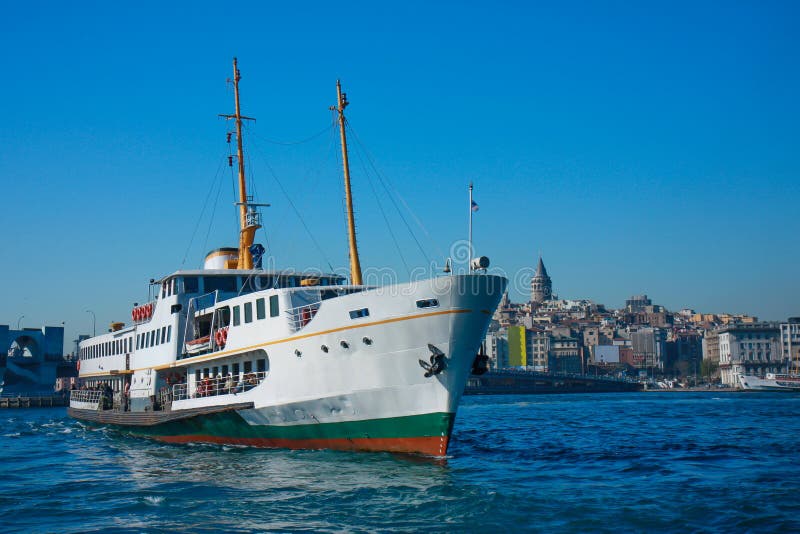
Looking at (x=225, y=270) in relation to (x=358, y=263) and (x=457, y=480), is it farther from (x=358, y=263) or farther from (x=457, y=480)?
(x=457, y=480)

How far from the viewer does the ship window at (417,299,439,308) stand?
22.5m

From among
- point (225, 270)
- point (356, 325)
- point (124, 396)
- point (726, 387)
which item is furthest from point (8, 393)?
point (726, 387)

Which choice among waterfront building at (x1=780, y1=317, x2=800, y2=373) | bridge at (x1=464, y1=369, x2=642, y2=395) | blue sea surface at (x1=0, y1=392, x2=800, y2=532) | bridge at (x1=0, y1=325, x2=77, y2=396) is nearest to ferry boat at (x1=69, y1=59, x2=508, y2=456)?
blue sea surface at (x1=0, y1=392, x2=800, y2=532)

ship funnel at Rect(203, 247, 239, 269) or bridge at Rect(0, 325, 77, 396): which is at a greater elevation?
ship funnel at Rect(203, 247, 239, 269)

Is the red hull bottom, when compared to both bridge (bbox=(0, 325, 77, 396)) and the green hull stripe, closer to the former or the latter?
the green hull stripe

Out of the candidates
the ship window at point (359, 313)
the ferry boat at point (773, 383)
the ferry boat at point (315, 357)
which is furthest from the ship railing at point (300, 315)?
the ferry boat at point (773, 383)

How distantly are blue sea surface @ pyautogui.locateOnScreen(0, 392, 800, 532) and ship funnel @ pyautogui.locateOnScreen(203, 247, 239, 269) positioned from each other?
29.7ft

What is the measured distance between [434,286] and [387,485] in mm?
5942

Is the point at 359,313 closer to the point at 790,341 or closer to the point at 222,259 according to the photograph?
the point at 222,259

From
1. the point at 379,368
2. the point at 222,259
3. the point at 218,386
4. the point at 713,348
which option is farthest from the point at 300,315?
the point at 713,348

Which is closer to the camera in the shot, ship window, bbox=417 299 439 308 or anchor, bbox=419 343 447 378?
anchor, bbox=419 343 447 378

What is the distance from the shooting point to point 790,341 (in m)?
166

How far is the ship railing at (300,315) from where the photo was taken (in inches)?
997

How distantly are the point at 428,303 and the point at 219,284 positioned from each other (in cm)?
1383
